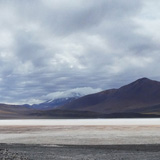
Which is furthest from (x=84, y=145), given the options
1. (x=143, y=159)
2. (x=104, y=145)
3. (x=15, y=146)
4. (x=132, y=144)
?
(x=143, y=159)

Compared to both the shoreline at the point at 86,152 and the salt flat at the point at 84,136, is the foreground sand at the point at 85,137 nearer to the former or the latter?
the salt flat at the point at 84,136

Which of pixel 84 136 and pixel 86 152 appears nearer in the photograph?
pixel 86 152

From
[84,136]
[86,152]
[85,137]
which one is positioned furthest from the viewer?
[84,136]

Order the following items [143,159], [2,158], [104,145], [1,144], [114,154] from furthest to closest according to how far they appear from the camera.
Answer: [1,144]
[104,145]
[114,154]
[143,159]
[2,158]

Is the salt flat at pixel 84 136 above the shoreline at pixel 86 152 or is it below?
above

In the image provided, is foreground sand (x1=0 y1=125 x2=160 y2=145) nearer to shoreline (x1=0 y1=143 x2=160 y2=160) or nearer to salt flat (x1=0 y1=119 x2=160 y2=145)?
salt flat (x1=0 y1=119 x2=160 y2=145)

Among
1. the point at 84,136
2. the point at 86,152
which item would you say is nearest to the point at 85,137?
the point at 84,136

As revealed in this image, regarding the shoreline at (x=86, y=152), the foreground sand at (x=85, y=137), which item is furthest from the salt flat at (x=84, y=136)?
the shoreline at (x=86, y=152)

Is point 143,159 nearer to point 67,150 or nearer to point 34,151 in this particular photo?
point 67,150

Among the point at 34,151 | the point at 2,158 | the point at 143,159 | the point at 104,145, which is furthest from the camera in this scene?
Result: the point at 104,145

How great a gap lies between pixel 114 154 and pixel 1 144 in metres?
14.0

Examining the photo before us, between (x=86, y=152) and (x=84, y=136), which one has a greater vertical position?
(x=84, y=136)

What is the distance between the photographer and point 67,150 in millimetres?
31625

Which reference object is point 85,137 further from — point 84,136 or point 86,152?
point 86,152
